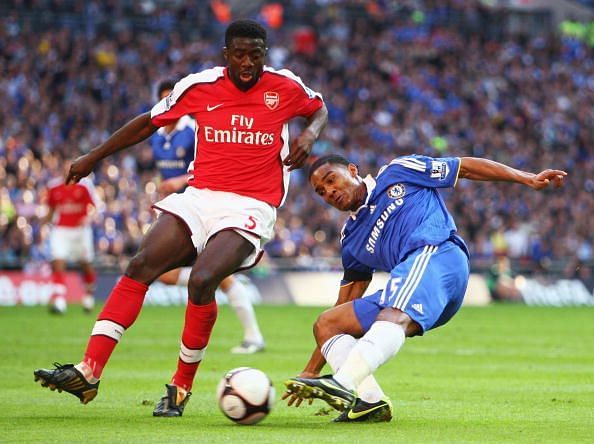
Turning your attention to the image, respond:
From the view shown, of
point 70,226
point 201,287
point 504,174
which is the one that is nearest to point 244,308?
point 201,287

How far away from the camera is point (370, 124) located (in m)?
35.4

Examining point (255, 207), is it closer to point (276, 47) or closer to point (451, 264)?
point (451, 264)

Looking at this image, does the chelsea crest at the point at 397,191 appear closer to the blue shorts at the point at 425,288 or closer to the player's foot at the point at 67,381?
the blue shorts at the point at 425,288

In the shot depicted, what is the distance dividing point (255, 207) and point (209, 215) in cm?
31

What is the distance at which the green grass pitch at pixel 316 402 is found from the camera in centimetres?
720

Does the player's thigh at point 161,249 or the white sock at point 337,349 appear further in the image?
the player's thigh at point 161,249

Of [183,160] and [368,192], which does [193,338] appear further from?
[183,160]

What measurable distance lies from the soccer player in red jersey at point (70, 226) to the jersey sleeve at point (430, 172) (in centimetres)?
1422

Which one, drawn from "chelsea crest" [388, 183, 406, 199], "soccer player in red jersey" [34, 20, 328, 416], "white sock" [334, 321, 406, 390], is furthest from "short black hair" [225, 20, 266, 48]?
"white sock" [334, 321, 406, 390]

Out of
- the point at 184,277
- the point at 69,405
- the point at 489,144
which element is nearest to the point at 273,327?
the point at 184,277

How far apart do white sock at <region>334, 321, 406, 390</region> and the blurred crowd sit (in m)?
18.1

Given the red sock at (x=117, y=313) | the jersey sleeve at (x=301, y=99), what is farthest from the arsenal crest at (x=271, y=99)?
the red sock at (x=117, y=313)

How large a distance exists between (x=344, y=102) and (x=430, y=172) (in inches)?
1101

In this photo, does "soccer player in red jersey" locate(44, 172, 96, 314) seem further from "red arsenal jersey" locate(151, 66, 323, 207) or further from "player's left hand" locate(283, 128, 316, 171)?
"player's left hand" locate(283, 128, 316, 171)
